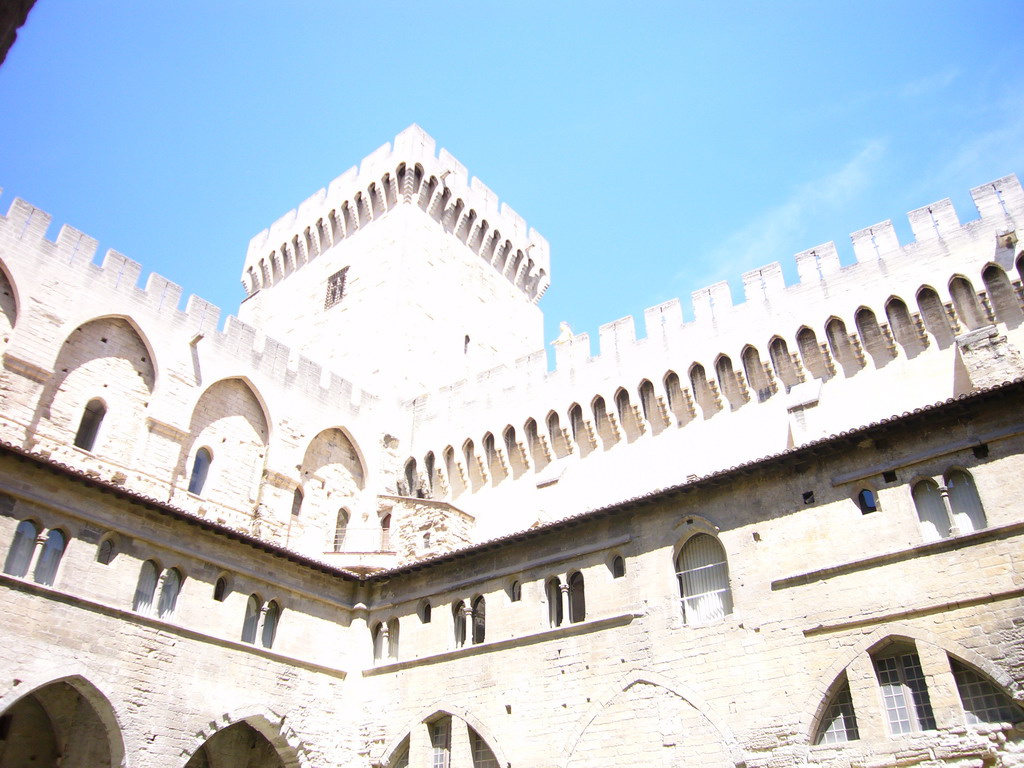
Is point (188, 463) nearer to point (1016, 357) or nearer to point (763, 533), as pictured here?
point (763, 533)

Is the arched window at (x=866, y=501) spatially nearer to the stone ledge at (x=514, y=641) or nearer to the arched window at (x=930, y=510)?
the arched window at (x=930, y=510)

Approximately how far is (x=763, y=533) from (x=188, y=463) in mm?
12467

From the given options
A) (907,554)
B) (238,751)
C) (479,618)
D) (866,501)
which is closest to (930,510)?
(907,554)

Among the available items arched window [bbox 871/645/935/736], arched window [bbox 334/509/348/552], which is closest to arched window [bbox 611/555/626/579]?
arched window [bbox 871/645/935/736]

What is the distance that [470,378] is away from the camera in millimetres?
24094

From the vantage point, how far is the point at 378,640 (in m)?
17.8

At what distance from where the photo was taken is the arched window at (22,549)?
13070 millimetres

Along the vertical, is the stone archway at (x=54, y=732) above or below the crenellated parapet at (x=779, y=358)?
below

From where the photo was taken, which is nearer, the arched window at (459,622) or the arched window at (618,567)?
the arched window at (618,567)

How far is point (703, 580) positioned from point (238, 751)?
30.1 ft

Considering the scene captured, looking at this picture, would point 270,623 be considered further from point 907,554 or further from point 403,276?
point 403,276

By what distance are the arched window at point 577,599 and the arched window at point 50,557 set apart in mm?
8375

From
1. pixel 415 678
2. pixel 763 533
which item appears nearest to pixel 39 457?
pixel 415 678

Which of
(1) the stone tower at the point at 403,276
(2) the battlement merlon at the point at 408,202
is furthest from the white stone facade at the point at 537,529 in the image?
(2) the battlement merlon at the point at 408,202
